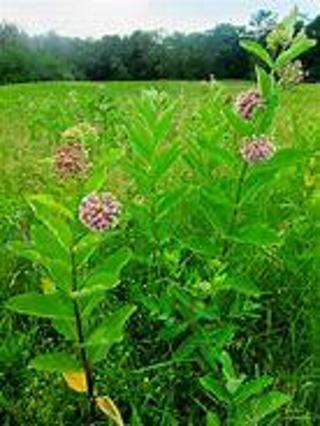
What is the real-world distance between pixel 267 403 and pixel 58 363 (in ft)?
1.68

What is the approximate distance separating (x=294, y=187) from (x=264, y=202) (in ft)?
0.70

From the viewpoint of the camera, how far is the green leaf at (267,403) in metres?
2.32

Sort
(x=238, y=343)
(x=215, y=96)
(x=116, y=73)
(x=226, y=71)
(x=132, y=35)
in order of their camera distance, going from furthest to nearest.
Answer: (x=132, y=35), (x=116, y=73), (x=226, y=71), (x=215, y=96), (x=238, y=343)

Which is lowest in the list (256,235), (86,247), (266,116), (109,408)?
(109,408)

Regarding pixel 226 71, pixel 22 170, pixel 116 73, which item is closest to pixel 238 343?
pixel 22 170

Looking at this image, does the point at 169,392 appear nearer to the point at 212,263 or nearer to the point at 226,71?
the point at 212,263

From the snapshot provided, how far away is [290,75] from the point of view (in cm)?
291

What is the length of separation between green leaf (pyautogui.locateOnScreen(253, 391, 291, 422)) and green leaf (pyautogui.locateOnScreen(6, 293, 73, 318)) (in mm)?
482

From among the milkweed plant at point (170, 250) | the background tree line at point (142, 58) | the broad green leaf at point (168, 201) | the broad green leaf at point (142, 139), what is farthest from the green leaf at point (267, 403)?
the background tree line at point (142, 58)

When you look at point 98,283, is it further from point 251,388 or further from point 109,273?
point 251,388

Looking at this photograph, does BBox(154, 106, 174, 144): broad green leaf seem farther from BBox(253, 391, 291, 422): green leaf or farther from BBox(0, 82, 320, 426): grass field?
BBox(253, 391, 291, 422): green leaf

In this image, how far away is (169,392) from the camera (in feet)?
8.84

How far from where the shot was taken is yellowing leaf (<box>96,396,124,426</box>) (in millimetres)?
2430

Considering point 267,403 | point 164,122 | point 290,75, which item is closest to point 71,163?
point 164,122
